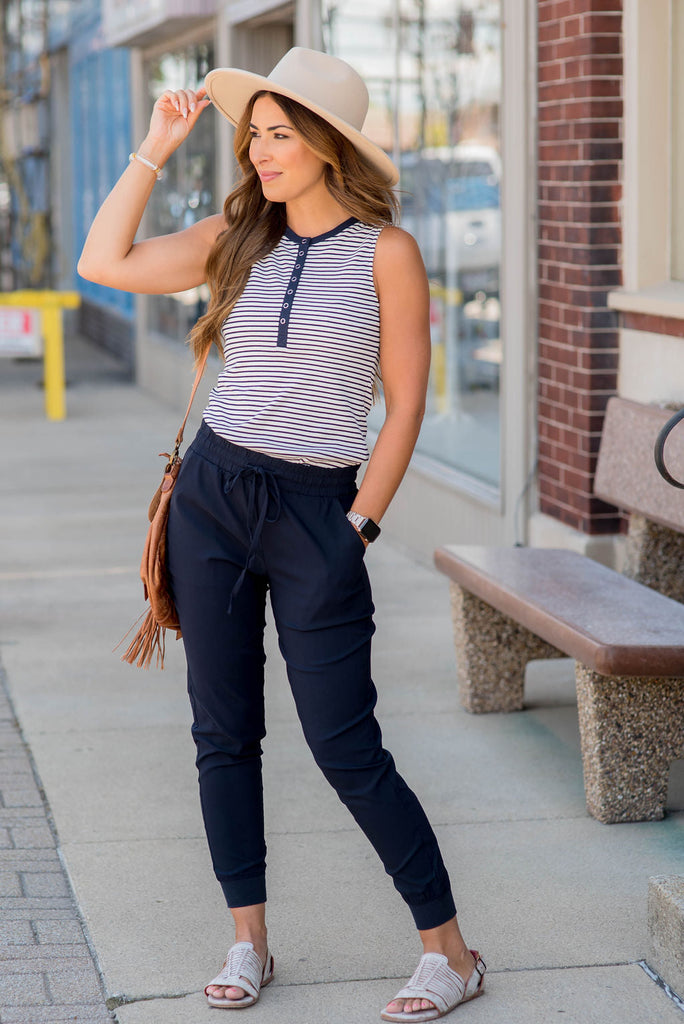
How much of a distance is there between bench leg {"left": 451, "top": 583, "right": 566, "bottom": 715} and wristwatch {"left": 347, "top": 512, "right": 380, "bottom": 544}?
206cm

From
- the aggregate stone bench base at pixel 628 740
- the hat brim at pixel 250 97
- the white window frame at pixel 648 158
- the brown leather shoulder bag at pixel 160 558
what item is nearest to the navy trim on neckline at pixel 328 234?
the hat brim at pixel 250 97

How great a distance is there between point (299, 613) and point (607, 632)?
1.30 meters

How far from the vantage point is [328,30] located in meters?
9.13

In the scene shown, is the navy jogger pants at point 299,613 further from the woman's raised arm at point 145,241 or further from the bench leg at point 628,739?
the bench leg at point 628,739

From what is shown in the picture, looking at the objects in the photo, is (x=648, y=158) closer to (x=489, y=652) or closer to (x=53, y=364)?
(x=489, y=652)

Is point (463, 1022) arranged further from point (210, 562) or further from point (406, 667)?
point (406, 667)

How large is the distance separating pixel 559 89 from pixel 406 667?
2.32 m

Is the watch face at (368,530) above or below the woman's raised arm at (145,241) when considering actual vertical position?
below

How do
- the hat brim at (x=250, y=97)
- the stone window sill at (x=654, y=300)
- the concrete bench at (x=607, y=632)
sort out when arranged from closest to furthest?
1. the hat brim at (x=250, y=97)
2. the concrete bench at (x=607, y=632)
3. the stone window sill at (x=654, y=300)

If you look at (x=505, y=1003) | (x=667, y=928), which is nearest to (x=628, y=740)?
(x=667, y=928)

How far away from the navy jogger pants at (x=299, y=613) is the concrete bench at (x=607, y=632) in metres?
1.05

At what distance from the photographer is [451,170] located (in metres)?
7.68

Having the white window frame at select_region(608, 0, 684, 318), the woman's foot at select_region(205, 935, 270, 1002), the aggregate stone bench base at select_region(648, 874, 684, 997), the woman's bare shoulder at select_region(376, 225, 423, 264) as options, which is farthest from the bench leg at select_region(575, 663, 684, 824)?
the white window frame at select_region(608, 0, 684, 318)

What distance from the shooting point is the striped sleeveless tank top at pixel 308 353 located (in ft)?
9.87
